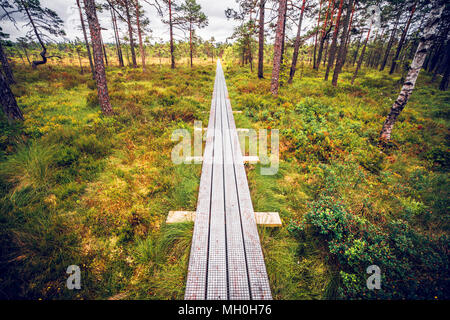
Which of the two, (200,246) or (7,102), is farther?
(7,102)

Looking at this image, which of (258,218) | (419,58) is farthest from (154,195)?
(419,58)

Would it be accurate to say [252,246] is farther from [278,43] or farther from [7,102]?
[278,43]

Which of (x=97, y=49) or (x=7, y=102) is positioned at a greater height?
(x=97, y=49)

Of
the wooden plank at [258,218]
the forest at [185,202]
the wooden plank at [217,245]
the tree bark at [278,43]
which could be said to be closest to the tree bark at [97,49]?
the forest at [185,202]

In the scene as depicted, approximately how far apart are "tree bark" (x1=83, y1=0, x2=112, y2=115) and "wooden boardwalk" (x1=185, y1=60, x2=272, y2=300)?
246 inches

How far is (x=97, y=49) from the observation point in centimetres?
718

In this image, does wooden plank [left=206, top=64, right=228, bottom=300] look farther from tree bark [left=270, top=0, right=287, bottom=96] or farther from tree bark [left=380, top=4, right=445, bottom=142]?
tree bark [left=270, top=0, right=287, bottom=96]

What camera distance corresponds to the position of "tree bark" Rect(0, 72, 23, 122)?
571 cm

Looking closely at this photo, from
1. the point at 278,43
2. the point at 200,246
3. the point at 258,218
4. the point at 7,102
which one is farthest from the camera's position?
the point at 278,43

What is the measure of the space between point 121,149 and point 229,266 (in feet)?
17.5

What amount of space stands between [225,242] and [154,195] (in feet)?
7.39
